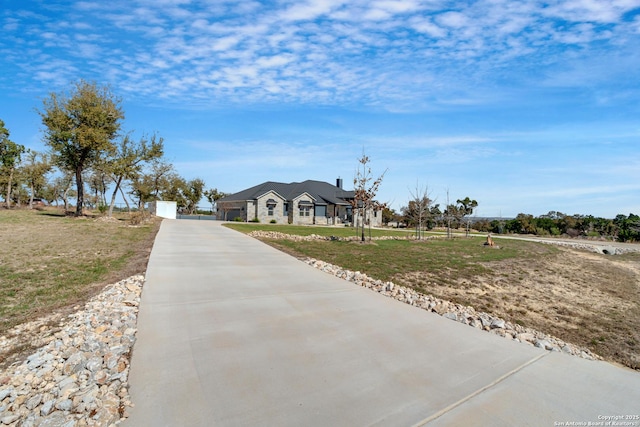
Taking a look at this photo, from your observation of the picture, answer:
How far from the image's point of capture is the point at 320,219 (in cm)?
3897

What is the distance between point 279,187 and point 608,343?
36.9 m

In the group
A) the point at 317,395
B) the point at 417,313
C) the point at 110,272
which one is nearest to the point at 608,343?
the point at 417,313

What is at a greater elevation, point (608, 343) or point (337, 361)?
point (337, 361)

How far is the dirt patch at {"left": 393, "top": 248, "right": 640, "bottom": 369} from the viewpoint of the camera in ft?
18.3

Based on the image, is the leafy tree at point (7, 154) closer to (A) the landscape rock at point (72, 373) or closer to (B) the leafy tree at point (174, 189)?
(B) the leafy tree at point (174, 189)

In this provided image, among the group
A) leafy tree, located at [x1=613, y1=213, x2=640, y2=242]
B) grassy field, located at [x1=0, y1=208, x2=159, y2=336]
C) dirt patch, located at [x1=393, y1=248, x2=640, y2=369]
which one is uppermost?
leafy tree, located at [x1=613, y1=213, x2=640, y2=242]

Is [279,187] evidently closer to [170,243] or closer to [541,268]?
[170,243]

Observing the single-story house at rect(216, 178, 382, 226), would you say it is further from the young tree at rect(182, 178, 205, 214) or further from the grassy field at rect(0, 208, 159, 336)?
the grassy field at rect(0, 208, 159, 336)

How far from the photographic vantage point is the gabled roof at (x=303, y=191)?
38875 millimetres

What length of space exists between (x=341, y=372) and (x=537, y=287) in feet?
26.1

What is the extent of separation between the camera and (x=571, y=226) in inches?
1282

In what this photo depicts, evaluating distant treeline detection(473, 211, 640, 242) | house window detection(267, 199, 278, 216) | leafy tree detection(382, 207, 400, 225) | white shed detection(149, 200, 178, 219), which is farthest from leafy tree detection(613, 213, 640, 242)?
white shed detection(149, 200, 178, 219)

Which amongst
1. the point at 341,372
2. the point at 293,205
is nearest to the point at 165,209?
the point at 293,205

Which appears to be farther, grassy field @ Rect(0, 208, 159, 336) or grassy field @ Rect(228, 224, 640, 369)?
grassy field @ Rect(228, 224, 640, 369)
